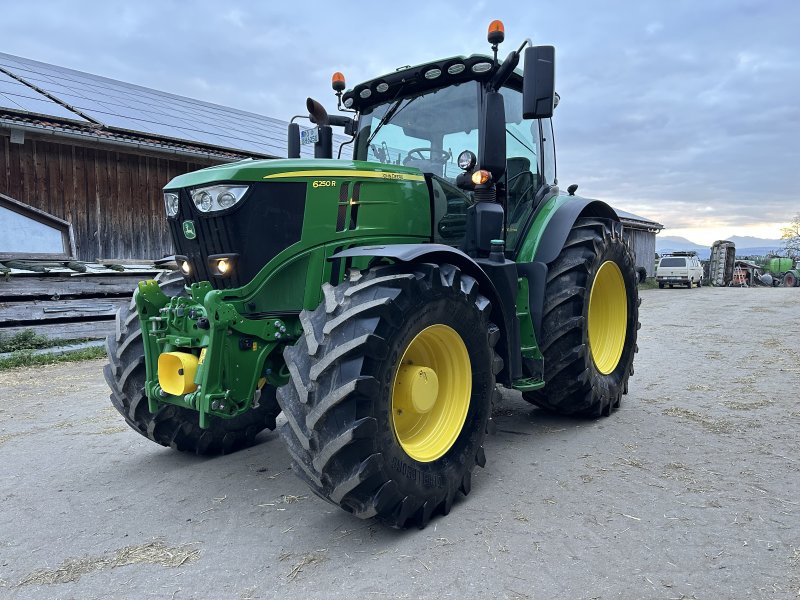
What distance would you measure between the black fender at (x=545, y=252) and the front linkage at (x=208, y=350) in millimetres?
1750

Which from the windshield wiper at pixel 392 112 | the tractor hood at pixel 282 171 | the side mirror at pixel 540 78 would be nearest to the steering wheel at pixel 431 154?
the windshield wiper at pixel 392 112

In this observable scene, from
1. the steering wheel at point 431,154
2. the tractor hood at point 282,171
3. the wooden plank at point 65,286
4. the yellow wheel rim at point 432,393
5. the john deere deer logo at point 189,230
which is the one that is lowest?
the yellow wheel rim at point 432,393

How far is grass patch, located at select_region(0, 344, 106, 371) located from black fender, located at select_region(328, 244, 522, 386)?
6.35 m

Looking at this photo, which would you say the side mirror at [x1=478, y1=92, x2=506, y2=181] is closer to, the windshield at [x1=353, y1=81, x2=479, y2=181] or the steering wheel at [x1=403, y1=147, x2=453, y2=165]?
the windshield at [x1=353, y1=81, x2=479, y2=181]

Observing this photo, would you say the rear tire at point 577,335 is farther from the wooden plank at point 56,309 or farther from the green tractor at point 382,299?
the wooden plank at point 56,309

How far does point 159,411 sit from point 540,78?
3046 millimetres

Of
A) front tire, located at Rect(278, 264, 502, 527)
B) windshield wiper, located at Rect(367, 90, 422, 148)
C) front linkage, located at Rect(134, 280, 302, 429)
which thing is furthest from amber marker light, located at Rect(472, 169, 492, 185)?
front linkage, located at Rect(134, 280, 302, 429)

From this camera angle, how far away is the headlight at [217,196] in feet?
10.4

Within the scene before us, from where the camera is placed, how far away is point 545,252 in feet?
14.5

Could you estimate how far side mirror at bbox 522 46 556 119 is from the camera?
3418mm

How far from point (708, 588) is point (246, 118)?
17808 millimetres

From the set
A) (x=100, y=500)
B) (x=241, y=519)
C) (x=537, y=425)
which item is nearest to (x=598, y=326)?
(x=537, y=425)

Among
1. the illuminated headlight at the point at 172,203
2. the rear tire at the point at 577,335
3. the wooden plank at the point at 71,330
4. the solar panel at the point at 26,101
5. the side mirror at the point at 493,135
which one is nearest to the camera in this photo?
the illuminated headlight at the point at 172,203

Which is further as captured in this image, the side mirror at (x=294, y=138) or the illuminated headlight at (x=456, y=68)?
the side mirror at (x=294, y=138)
